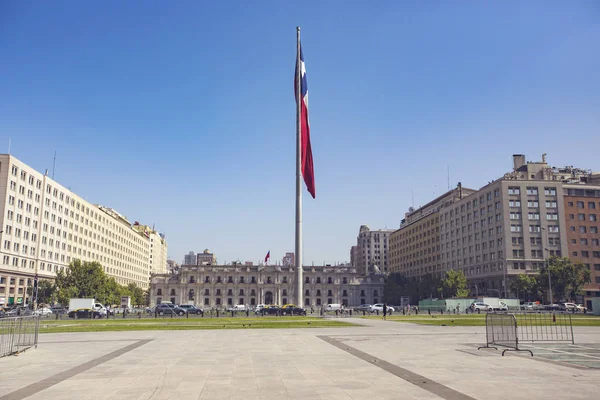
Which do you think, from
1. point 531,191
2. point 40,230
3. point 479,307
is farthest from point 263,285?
point 479,307

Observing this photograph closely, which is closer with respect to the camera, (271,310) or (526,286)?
(271,310)

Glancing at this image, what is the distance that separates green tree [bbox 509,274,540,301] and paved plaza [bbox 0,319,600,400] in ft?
242

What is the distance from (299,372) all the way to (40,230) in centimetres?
9517

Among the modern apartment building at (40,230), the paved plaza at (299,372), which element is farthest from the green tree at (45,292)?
the paved plaza at (299,372)

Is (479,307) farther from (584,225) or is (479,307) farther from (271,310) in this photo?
(584,225)

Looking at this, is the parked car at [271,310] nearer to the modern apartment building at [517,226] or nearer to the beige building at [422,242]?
the modern apartment building at [517,226]

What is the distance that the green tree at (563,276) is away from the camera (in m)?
85.4

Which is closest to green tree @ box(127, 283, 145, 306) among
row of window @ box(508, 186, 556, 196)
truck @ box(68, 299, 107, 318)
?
truck @ box(68, 299, 107, 318)

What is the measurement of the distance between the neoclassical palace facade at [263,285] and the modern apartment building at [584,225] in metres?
64.9

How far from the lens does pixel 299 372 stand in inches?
563

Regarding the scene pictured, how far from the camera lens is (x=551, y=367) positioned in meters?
14.8

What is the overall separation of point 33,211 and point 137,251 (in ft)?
272

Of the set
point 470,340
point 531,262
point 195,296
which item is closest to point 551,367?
point 470,340

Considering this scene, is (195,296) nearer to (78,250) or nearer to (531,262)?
(78,250)
